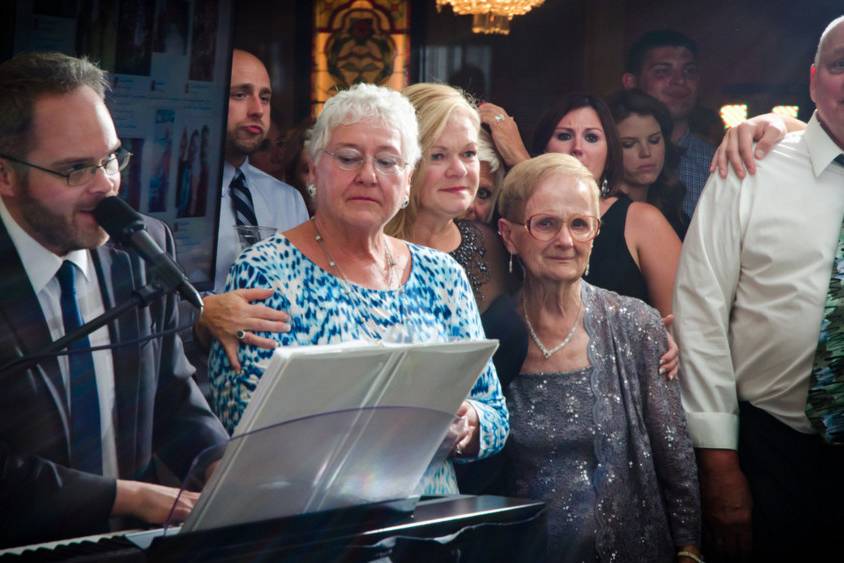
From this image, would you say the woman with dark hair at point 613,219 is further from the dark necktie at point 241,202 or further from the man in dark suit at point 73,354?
the man in dark suit at point 73,354

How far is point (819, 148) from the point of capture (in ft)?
9.47

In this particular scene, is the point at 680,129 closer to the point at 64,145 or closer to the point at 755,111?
the point at 755,111

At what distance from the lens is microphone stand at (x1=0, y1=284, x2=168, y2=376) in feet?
4.59

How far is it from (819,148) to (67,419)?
7.13ft

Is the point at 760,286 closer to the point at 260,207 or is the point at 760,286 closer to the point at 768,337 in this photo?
the point at 768,337

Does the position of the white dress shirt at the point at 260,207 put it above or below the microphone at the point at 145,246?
above

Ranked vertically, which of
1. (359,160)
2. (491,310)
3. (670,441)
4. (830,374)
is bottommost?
(670,441)

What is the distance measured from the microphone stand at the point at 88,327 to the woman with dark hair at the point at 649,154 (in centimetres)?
235

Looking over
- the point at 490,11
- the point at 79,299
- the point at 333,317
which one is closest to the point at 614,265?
the point at 490,11

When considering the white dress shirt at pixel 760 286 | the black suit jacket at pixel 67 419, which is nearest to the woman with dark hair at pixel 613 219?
the white dress shirt at pixel 760 286

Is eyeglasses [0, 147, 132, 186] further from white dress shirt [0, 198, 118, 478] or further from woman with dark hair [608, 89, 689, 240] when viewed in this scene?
woman with dark hair [608, 89, 689, 240]

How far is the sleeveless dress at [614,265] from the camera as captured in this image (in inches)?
129

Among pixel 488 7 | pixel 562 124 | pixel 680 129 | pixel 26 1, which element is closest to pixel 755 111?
pixel 680 129

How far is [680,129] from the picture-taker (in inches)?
147
